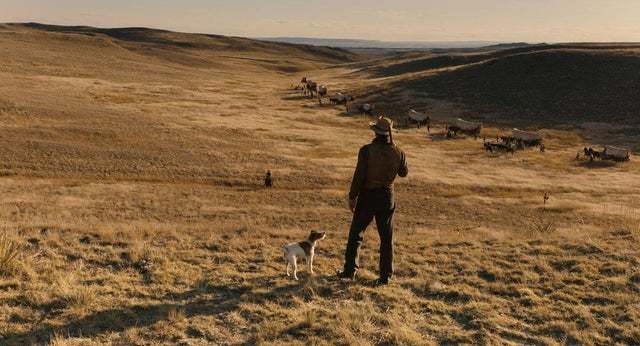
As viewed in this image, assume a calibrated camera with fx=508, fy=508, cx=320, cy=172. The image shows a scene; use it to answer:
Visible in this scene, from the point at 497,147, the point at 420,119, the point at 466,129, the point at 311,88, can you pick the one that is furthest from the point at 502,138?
the point at 311,88

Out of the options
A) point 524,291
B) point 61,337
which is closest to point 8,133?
point 61,337

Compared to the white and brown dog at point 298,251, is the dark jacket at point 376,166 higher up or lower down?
higher up

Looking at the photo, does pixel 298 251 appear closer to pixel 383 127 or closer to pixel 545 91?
pixel 383 127

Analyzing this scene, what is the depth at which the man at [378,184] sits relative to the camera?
8516mm

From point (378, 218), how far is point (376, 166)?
979 millimetres

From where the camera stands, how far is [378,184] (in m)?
8.66

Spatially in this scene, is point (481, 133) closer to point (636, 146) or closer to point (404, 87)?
point (636, 146)

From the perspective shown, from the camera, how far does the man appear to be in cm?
852

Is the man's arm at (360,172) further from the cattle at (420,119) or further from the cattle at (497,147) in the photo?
the cattle at (420,119)

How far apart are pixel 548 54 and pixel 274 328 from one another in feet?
273

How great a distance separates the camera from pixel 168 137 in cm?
3691

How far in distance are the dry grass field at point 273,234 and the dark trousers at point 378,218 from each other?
579 millimetres

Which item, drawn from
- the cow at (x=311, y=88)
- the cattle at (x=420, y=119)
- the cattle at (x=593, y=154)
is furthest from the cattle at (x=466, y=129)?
the cow at (x=311, y=88)

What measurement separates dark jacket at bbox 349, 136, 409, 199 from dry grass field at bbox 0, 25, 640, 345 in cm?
187
